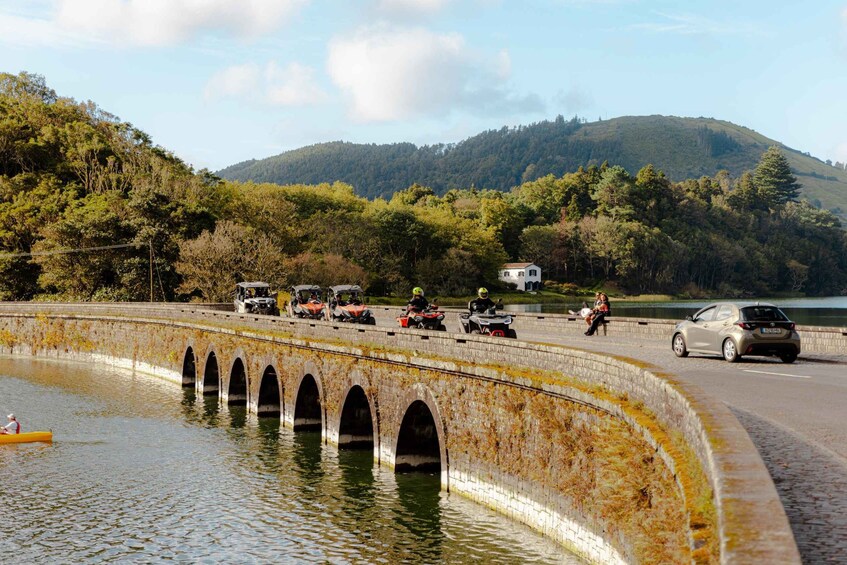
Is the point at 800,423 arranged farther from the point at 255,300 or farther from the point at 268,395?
the point at 255,300

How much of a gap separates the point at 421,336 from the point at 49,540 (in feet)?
35.2

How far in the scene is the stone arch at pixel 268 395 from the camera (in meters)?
38.6

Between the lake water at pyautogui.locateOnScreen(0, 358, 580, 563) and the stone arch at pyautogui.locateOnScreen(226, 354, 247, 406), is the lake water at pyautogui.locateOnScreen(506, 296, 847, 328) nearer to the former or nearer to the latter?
the stone arch at pyautogui.locateOnScreen(226, 354, 247, 406)

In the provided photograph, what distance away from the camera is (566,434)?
16.8 metres

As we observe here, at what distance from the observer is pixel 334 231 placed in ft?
362

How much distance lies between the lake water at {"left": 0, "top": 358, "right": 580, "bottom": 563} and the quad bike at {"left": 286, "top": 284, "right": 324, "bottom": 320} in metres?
7.62

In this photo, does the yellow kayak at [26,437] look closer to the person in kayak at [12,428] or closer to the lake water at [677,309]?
the person in kayak at [12,428]

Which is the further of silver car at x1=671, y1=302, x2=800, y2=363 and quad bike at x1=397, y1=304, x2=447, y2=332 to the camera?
quad bike at x1=397, y1=304, x2=447, y2=332

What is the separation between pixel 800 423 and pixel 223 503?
1679 cm

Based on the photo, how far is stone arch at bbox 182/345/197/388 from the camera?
164 ft

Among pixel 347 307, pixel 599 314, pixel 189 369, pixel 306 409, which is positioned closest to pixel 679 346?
pixel 599 314

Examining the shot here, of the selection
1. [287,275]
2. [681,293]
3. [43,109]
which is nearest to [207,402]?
[287,275]

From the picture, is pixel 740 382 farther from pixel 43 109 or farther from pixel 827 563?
pixel 43 109

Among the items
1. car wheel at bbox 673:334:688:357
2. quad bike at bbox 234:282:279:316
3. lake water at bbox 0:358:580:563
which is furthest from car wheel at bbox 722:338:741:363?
quad bike at bbox 234:282:279:316
